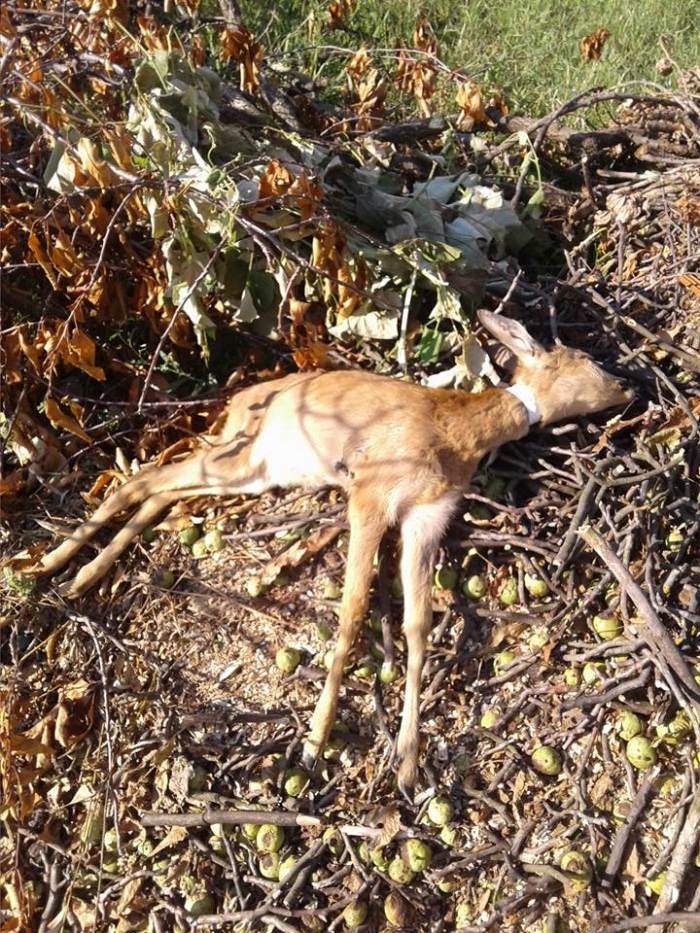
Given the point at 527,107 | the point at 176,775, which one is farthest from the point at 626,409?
the point at 527,107

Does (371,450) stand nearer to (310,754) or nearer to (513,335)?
(513,335)

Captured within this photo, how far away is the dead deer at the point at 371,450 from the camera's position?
3.51 m

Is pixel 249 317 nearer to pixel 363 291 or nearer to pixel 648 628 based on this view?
pixel 363 291

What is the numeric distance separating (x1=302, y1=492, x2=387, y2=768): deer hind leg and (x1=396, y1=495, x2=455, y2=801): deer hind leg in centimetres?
13

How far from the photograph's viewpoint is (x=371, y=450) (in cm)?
371

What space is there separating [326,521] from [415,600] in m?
0.54

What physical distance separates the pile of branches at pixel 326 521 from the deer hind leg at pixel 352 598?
0.10 m

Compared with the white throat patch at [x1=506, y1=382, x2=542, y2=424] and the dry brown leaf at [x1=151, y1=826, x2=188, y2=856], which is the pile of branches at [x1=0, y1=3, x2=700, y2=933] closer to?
the dry brown leaf at [x1=151, y1=826, x2=188, y2=856]

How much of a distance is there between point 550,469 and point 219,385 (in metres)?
1.65

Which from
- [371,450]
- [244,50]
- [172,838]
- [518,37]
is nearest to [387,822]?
[172,838]

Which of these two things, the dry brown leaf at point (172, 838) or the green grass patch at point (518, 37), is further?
the green grass patch at point (518, 37)

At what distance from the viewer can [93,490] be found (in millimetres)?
4012

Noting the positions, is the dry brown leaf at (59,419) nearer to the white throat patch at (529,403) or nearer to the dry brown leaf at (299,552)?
the dry brown leaf at (299,552)

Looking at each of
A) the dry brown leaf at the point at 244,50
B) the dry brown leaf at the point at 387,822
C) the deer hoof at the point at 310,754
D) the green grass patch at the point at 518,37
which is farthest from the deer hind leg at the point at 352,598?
the green grass patch at the point at 518,37
